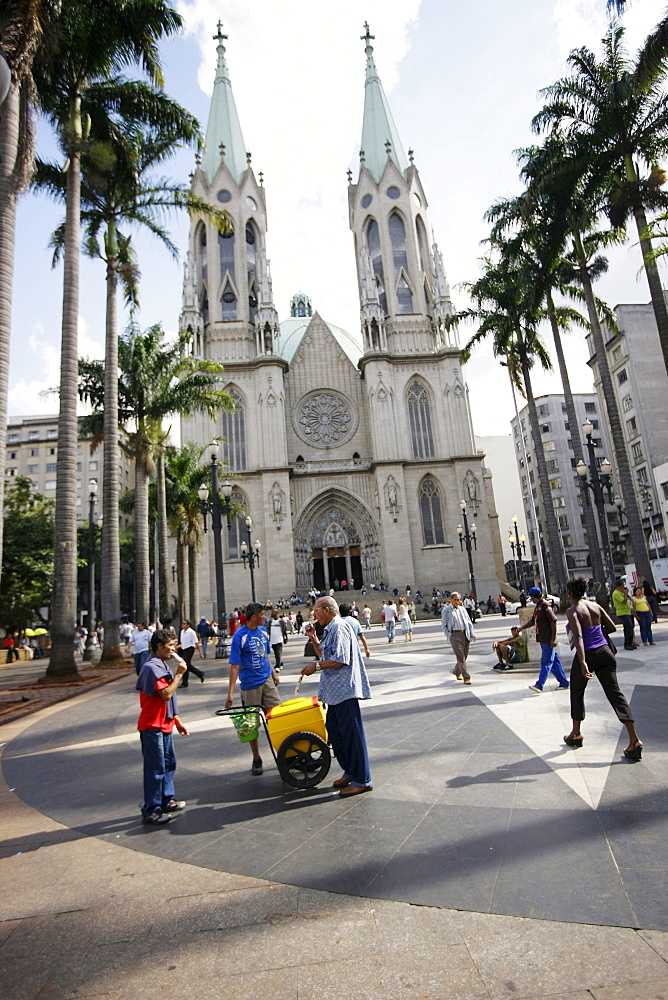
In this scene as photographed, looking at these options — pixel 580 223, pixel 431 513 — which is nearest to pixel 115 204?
pixel 580 223

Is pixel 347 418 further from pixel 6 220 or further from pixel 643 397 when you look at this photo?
pixel 6 220

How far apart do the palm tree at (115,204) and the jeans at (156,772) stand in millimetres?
13196

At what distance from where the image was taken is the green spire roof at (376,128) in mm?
47094

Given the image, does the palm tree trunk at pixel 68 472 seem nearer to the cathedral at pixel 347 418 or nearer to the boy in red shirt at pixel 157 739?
the boy in red shirt at pixel 157 739

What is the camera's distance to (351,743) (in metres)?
4.45

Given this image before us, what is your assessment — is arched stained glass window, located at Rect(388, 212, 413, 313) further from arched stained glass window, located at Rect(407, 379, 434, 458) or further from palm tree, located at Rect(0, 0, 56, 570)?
palm tree, located at Rect(0, 0, 56, 570)

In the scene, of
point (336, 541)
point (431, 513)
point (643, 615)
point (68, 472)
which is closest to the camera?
point (643, 615)

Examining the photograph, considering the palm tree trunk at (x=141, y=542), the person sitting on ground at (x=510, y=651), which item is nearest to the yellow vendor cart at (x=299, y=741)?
the person sitting on ground at (x=510, y=651)

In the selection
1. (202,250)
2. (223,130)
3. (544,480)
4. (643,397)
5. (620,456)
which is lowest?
(620,456)

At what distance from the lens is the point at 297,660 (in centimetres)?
1605

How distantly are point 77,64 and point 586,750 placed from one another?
18423 mm

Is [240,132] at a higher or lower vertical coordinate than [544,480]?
higher

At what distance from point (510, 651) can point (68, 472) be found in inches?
444

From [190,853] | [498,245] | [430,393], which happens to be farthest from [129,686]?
[430,393]
